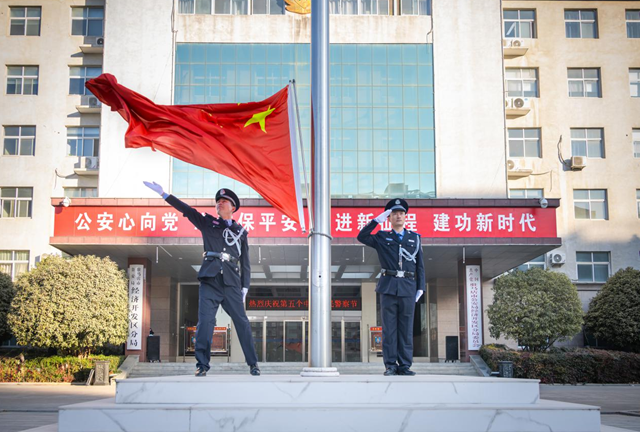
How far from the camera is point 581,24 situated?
25.8 metres

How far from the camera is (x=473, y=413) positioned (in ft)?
16.9

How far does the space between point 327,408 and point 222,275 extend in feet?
6.58

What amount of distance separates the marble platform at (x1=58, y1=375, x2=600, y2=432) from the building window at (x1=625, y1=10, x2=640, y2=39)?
2371 centimetres

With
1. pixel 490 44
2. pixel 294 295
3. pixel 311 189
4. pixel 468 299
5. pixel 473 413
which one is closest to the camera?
pixel 473 413

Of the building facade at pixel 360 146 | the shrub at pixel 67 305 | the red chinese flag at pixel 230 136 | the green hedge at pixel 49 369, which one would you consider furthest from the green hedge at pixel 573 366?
the red chinese flag at pixel 230 136

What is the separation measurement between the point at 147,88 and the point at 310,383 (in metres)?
18.0

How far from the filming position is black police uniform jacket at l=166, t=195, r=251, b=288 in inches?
261

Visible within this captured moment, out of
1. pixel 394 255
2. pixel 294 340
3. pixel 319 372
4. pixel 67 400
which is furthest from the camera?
pixel 294 340

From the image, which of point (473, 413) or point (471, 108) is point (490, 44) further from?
point (473, 413)

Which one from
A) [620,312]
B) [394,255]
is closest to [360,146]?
[620,312]

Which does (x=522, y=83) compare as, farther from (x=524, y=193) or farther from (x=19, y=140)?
(x=19, y=140)

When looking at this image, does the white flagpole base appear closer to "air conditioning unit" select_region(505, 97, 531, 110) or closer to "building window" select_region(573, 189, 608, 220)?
"air conditioning unit" select_region(505, 97, 531, 110)

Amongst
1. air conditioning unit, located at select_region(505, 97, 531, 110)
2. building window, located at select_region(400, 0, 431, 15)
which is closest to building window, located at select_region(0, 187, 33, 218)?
building window, located at select_region(400, 0, 431, 15)

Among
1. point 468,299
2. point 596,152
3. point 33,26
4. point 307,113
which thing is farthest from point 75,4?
point 596,152
